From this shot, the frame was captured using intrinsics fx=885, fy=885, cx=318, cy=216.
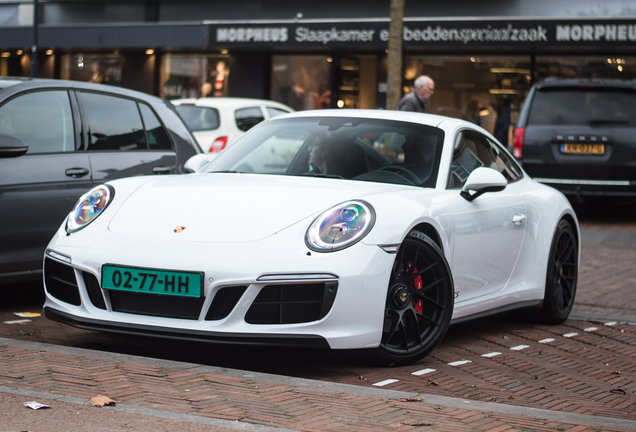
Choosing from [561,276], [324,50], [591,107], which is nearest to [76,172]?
[561,276]

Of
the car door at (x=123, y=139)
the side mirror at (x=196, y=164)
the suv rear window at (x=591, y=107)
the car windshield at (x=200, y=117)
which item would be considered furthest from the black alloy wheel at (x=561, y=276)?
the car windshield at (x=200, y=117)

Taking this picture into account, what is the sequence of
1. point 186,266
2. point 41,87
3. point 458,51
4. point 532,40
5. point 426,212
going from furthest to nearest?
point 458,51
point 532,40
point 41,87
point 426,212
point 186,266

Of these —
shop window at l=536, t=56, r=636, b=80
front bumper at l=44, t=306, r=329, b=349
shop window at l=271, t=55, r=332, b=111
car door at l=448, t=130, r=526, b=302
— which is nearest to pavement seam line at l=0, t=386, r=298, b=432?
front bumper at l=44, t=306, r=329, b=349

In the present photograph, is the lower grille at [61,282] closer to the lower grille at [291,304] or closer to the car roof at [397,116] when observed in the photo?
the lower grille at [291,304]

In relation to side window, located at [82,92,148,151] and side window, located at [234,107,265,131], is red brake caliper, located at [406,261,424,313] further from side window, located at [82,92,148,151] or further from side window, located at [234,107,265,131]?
side window, located at [234,107,265,131]

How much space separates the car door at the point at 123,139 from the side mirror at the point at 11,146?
A: 627 mm

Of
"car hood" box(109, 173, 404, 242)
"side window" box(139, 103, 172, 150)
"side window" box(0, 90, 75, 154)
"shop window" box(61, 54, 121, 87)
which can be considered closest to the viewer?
"car hood" box(109, 173, 404, 242)

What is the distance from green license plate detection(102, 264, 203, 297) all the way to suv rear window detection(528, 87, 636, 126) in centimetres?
920

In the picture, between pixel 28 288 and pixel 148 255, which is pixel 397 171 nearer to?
pixel 148 255

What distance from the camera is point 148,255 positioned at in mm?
4105

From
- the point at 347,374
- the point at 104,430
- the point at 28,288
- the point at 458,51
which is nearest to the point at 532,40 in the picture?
the point at 458,51

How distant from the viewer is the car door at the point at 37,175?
549 centimetres

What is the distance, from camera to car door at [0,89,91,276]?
5.49 metres

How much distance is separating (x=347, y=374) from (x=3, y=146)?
8.71 feet
